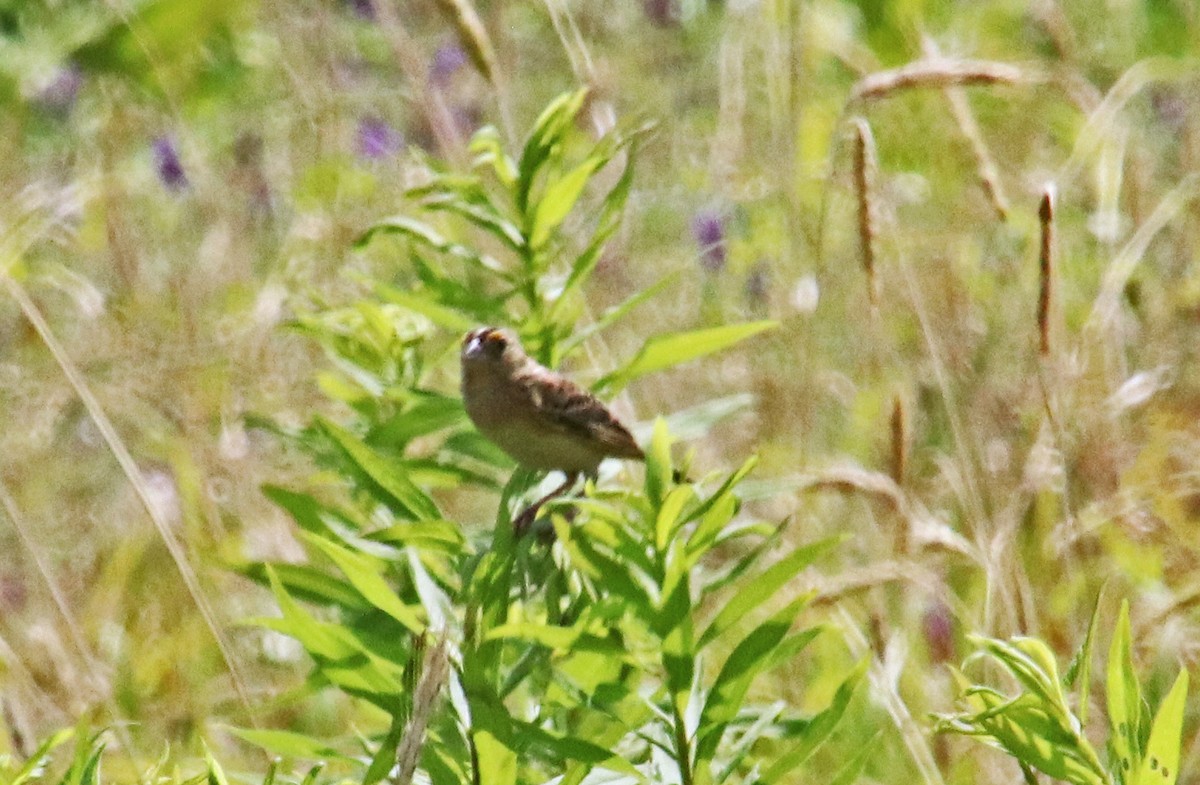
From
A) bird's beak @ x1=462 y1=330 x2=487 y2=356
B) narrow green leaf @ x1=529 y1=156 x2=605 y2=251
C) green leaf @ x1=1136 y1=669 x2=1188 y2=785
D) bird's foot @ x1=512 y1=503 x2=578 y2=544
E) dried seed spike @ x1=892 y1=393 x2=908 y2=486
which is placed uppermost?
narrow green leaf @ x1=529 y1=156 x2=605 y2=251

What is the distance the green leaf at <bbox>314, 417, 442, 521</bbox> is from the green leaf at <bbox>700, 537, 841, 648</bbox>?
1.09ft

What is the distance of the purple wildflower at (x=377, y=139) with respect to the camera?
3637mm

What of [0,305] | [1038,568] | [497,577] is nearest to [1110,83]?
[1038,568]

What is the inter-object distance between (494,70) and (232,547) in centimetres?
104

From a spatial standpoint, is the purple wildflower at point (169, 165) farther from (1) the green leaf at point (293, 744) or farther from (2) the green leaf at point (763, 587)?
(2) the green leaf at point (763, 587)

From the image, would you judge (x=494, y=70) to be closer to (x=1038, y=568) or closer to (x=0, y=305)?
(x=1038, y=568)

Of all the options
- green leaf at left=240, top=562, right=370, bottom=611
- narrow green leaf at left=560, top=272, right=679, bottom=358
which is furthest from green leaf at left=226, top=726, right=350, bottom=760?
narrow green leaf at left=560, top=272, right=679, bottom=358

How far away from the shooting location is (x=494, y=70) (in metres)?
1.93

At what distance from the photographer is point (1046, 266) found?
158 cm

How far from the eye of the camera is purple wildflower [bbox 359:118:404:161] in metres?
3.64

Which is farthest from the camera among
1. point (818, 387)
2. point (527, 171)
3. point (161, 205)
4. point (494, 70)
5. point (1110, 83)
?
point (161, 205)

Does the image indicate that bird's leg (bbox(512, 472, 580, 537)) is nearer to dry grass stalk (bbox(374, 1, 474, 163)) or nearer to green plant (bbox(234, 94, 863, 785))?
green plant (bbox(234, 94, 863, 785))

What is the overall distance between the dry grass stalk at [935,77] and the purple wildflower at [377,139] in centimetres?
184

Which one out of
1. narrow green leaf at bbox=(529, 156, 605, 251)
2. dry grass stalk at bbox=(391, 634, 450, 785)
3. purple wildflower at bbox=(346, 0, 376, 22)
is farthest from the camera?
purple wildflower at bbox=(346, 0, 376, 22)
